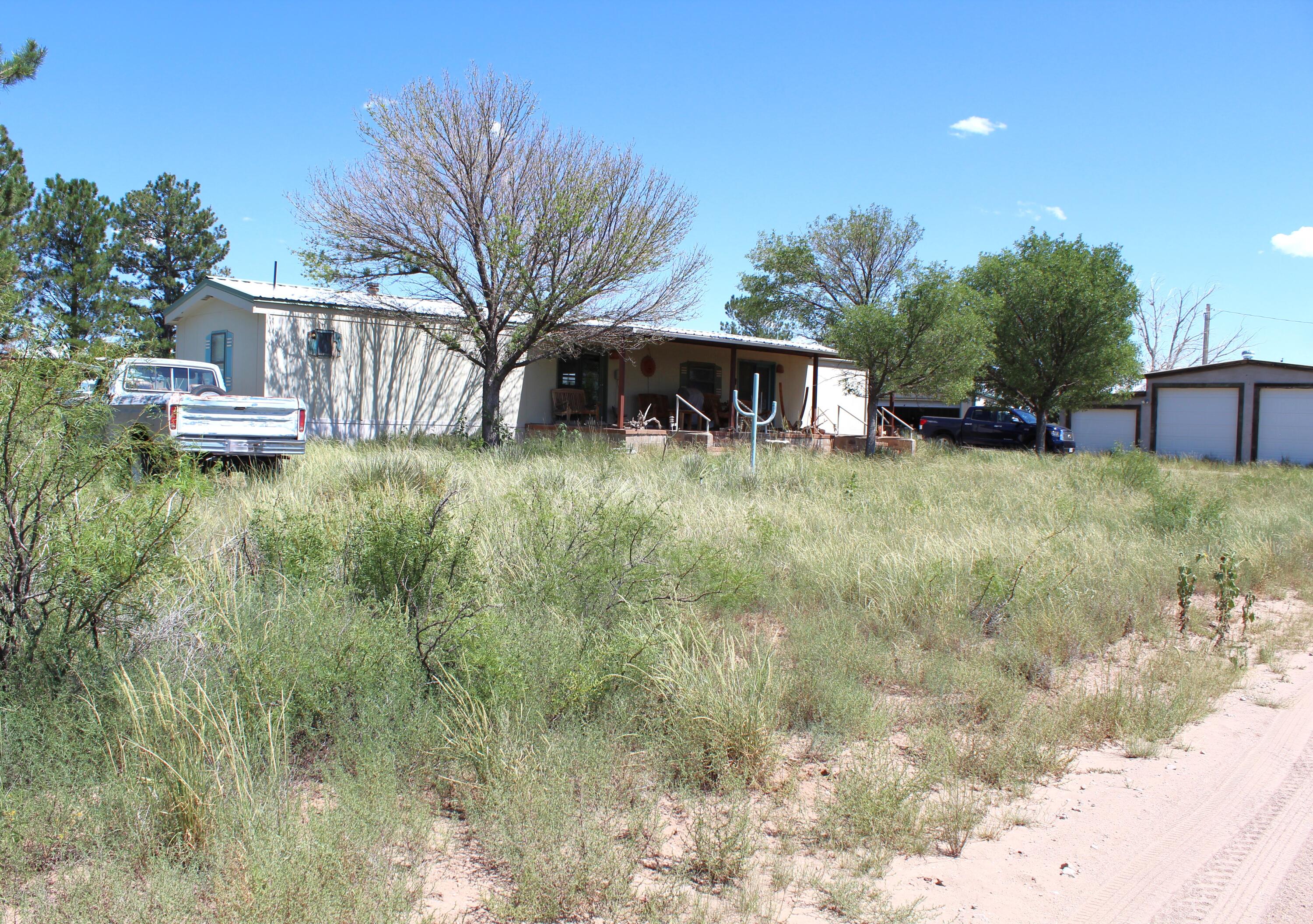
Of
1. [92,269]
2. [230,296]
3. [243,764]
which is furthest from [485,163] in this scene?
[92,269]

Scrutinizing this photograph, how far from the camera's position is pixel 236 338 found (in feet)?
58.8

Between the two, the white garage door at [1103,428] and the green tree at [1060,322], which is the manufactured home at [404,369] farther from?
the white garage door at [1103,428]

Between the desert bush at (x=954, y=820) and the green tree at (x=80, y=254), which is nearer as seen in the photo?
the desert bush at (x=954, y=820)

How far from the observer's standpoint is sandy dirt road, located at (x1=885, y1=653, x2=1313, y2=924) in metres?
3.09

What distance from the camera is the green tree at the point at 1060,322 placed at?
2295cm

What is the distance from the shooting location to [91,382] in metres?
4.07

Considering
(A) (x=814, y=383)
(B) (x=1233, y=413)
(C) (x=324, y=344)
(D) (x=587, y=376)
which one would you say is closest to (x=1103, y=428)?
(B) (x=1233, y=413)

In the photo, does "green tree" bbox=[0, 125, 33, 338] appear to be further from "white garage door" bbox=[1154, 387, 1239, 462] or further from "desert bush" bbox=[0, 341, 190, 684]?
"white garage door" bbox=[1154, 387, 1239, 462]

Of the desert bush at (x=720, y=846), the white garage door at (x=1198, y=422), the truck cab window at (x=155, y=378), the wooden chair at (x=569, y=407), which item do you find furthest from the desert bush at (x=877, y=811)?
the white garage door at (x=1198, y=422)

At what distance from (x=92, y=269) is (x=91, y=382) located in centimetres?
2860

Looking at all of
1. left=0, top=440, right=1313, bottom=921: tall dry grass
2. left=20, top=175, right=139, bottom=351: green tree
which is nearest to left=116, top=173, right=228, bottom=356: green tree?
left=20, top=175, right=139, bottom=351: green tree

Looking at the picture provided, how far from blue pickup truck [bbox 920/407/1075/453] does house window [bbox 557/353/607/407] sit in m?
12.3

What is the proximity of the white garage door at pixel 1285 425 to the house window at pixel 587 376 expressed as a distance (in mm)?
19791

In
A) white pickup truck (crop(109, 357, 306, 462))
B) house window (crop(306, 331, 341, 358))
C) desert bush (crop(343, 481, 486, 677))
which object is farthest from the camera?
house window (crop(306, 331, 341, 358))
